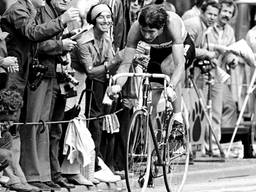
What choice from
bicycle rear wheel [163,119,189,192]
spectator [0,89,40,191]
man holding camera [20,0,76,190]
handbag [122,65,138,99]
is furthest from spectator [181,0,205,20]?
spectator [0,89,40,191]

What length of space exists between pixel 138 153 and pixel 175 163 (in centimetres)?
95

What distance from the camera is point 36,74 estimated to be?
12.2 meters

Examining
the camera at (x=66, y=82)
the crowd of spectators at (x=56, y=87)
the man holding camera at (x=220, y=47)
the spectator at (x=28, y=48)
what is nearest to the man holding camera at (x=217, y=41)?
the man holding camera at (x=220, y=47)

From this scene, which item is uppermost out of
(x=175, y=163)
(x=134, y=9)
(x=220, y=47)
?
(x=134, y=9)

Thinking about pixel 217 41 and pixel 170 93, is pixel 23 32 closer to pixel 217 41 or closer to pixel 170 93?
pixel 170 93

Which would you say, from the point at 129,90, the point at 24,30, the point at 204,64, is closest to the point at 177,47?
the point at 24,30

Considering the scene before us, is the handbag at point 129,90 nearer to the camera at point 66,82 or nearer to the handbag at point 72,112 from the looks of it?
the handbag at point 72,112

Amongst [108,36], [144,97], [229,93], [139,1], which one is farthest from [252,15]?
[144,97]

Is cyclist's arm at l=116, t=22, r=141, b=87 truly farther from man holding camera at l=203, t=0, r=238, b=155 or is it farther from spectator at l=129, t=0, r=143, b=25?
man holding camera at l=203, t=0, r=238, b=155

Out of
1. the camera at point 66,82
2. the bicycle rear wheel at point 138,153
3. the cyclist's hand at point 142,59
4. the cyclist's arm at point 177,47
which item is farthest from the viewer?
the cyclist's hand at point 142,59

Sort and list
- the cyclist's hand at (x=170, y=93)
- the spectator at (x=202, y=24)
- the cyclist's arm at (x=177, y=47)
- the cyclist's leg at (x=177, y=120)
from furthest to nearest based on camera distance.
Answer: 1. the spectator at (x=202, y=24)
2. the cyclist's leg at (x=177, y=120)
3. the cyclist's arm at (x=177, y=47)
4. the cyclist's hand at (x=170, y=93)

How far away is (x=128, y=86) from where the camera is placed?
47.4 ft

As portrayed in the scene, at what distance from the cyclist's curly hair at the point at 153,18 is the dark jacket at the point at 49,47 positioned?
0.91 meters

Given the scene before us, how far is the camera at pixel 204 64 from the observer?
1656cm
